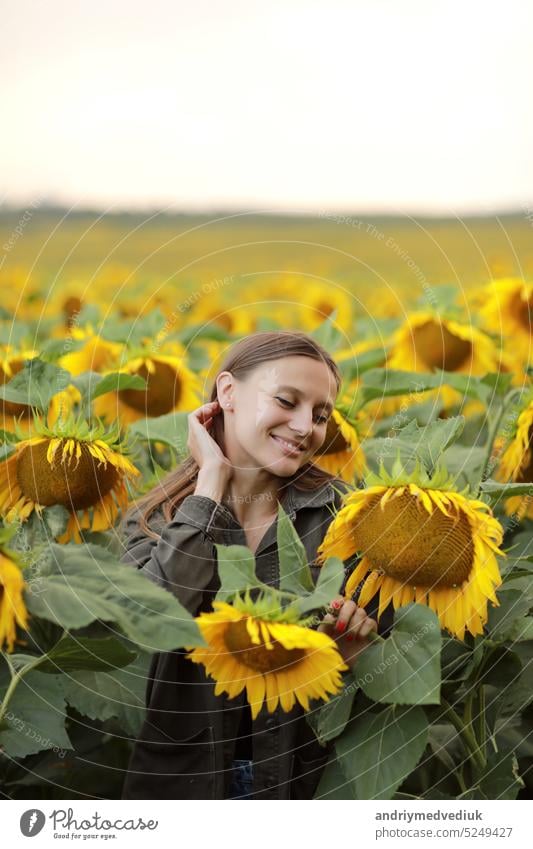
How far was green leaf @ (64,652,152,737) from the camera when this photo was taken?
97cm

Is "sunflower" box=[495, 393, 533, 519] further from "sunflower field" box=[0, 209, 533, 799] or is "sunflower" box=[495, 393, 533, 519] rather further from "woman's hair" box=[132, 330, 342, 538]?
"woman's hair" box=[132, 330, 342, 538]

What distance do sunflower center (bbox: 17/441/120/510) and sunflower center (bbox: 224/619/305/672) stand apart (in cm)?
25

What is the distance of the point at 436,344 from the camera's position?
147 centimetres

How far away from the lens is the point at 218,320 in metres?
1.63

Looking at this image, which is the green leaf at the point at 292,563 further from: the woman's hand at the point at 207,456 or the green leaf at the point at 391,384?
the green leaf at the point at 391,384

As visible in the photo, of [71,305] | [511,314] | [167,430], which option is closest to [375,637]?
[167,430]

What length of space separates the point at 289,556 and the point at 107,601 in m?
0.16

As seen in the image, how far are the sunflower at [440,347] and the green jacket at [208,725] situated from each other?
0.49 metres

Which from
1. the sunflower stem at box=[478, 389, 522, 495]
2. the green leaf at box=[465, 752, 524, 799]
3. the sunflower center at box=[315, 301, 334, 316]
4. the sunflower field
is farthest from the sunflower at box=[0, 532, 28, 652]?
the sunflower center at box=[315, 301, 334, 316]

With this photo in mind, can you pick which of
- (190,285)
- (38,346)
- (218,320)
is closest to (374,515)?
(38,346)

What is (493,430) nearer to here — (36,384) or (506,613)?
(506,613)

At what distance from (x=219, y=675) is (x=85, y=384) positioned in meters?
0.43

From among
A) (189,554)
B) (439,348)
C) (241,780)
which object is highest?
(439,348)

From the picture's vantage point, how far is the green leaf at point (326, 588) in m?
0.80
